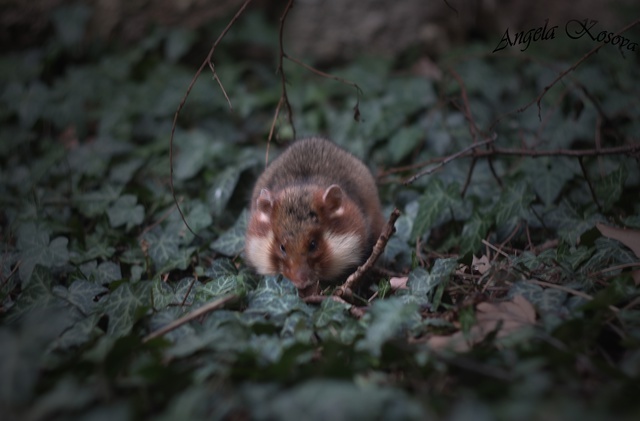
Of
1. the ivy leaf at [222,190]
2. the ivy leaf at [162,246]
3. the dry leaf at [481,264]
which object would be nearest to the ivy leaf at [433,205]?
the dry leaf at [481,264]

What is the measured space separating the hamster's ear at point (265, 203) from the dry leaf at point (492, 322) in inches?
70.5

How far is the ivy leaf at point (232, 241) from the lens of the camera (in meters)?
5.12

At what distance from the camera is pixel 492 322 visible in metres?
3.44

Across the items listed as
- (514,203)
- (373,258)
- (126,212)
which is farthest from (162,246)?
(514,203)

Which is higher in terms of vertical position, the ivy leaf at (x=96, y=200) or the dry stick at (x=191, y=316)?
the ivy leaf at (x=96, y=200)

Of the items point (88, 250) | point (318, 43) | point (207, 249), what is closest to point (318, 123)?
point (318, 43)

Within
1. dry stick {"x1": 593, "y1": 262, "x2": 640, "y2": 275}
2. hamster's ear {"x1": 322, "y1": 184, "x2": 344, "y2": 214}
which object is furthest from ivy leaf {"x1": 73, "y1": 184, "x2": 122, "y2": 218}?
dry stick {"x1": 593, "y1": 262, "x2": 640, "y2": 275}

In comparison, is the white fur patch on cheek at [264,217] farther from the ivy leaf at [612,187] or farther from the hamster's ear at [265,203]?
the ivy leaf at [612,187]

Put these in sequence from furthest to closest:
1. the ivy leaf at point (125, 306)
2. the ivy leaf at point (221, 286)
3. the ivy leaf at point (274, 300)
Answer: the ivy leaf at point (221, 286) < the ivy leaf at point (274, 300) < the ivy leaf at point (125, 306)

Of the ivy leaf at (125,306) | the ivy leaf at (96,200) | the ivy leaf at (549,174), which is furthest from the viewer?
the ivy leaf at (96,200)

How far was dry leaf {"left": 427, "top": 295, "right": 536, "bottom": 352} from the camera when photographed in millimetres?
3322

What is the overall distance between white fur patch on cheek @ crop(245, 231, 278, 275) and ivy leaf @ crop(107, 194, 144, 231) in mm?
1458

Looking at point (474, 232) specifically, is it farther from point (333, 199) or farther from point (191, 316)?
point (191, 316)

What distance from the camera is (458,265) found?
430 centimetres
